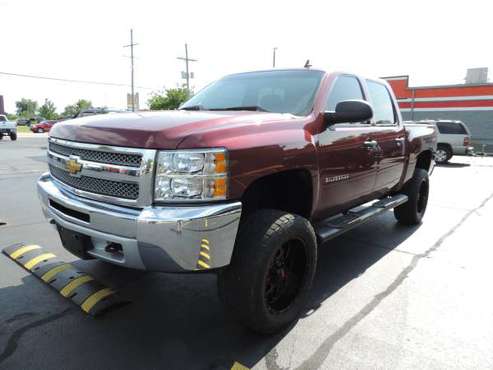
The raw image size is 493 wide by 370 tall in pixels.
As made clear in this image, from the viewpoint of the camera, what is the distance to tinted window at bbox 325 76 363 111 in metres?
3.65

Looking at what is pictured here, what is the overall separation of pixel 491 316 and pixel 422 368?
3.58 ft

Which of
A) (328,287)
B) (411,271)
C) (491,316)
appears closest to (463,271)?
(411,271)

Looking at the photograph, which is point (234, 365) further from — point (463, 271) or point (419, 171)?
point (419, 171)

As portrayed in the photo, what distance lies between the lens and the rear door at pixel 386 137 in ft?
14.3

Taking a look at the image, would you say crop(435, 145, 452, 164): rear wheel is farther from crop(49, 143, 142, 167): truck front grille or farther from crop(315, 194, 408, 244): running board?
crop(49, 143, 142, 167): truck front grille

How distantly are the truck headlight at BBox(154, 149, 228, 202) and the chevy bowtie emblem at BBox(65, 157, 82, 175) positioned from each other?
71 centimetres

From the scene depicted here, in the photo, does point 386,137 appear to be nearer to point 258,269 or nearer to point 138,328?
point 258,269

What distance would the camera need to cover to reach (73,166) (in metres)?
2.76

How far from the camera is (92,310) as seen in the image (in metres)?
3.06

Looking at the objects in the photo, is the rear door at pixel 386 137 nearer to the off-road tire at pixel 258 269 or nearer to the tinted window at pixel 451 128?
the off-road tire at pixel 258 269

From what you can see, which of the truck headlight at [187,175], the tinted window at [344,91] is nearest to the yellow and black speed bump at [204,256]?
the truck headlight at [187,175]

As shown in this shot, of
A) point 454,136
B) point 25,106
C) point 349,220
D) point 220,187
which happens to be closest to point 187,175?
point 220,187

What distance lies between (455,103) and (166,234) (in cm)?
2757

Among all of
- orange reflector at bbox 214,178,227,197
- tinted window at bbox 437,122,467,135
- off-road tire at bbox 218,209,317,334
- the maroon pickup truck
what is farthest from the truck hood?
tinted window at bbox 437,122,467,135
